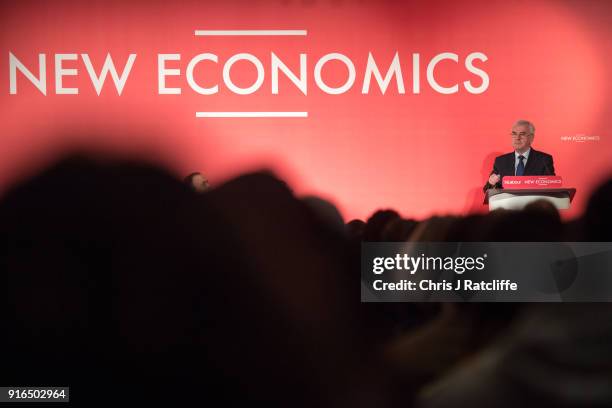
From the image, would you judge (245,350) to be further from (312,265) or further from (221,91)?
(221,91)

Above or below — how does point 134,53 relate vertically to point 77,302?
above

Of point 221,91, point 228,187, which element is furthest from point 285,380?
point 221,91

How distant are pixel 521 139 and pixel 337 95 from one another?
36.0 inches

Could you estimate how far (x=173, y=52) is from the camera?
2604 millimetres

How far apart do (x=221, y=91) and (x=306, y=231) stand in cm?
81

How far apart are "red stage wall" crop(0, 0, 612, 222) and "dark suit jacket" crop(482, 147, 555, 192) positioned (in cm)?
4

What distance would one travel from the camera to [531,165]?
2.54 metres

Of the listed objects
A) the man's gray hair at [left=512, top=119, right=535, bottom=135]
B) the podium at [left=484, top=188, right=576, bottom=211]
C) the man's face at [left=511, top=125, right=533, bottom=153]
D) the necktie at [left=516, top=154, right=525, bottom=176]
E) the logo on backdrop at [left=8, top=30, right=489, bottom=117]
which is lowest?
the podium at [left=484, top=188, right=576, bottom=211]

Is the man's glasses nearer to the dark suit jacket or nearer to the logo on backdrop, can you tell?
the dark suit jacket

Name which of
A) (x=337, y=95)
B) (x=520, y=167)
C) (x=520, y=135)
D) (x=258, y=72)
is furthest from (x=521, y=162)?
(x=258, y=72)

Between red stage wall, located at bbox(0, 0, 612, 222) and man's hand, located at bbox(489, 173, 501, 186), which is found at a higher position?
red stage wall, located at bbox(0, 0, 612, 222)

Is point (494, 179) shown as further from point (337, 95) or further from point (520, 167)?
point (337, 95)

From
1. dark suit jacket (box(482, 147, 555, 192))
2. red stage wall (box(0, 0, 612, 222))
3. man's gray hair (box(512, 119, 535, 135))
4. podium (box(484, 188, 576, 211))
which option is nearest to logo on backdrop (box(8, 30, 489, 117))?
red stage wall (box(0, 0, 612, 222))

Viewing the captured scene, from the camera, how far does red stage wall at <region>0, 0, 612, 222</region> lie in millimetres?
2574
